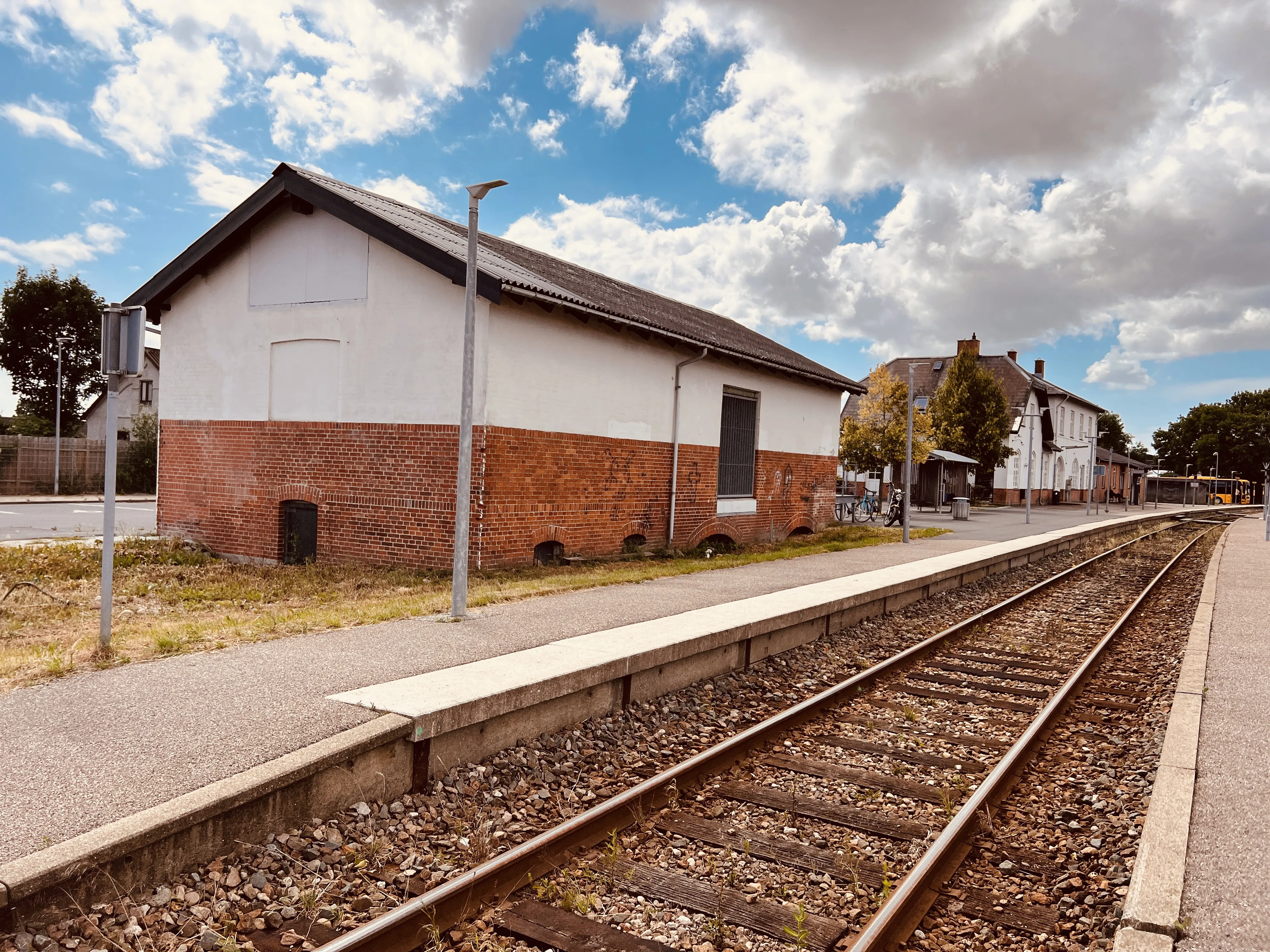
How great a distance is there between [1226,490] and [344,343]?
4234 inches

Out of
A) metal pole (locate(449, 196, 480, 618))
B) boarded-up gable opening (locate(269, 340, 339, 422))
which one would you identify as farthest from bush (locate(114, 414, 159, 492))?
metal pole (locate(449, 196, 480, 618))

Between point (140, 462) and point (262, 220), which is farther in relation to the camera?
point (140, 462)

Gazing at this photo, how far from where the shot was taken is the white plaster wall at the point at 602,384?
1165 centimetres

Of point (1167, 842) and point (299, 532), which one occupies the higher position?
point (299, 532)

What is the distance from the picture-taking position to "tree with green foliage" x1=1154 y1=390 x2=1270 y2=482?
10431 centimetres

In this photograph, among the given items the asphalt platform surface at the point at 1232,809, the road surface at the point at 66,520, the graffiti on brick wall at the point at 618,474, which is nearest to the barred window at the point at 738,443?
the graffiti on brick wall at the point at 618,474

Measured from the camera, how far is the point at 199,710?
4992 mm

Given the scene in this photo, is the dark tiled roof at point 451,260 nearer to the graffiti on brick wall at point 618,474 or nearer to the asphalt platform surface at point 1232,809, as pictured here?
the graffiti on brick wall at point 618,474

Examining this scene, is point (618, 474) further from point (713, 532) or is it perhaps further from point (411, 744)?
point (411, 744)

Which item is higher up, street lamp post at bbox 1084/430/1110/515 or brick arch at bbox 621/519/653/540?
street lamp post at bbox 1084/430/1110/515

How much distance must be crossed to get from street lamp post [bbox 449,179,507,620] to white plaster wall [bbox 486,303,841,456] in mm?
3299

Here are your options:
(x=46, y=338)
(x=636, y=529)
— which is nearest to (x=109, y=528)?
(x=636, y=529)

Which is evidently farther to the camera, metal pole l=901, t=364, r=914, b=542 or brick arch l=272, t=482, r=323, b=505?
metal pole l=901, t=364, r=914, b=542

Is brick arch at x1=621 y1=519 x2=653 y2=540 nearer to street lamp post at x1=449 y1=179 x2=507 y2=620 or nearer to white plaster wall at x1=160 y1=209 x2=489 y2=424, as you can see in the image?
white plaster wall at x1=160 y1=209 x2=489 y2=424
